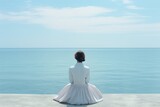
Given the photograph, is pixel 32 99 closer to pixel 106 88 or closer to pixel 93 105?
pixel 93 105

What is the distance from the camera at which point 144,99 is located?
8.11 meters

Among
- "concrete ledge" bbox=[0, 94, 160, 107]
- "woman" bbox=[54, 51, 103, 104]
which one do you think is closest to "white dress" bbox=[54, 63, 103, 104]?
"woman" bbox=[54, 51, 103, 104]

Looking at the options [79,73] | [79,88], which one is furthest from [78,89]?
[79,73]

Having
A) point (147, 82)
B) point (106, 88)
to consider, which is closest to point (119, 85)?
point (106, 88)

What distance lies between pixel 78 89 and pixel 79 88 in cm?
4

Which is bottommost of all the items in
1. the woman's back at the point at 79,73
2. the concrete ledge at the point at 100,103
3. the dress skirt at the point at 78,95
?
the concrete ledge at the point at 100,103

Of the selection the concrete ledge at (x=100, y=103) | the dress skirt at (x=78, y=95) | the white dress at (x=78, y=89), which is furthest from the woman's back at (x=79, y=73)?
the concrete ledge at (x=100, y=103)

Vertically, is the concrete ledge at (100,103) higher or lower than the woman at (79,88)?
lower

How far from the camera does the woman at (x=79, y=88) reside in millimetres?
7477

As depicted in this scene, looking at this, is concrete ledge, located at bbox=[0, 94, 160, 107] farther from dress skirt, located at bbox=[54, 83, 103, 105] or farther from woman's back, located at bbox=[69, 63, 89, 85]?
woman's back, located at bbox=[69, 63, 89, 85]

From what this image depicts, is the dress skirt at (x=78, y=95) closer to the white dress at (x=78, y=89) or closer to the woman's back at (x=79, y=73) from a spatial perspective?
the white dress at (x=78, y=89)

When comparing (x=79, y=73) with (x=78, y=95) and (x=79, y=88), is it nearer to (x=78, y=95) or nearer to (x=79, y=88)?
(x=79, y=88)

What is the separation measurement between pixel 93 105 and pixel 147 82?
41.1 meters

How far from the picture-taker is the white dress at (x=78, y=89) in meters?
7.48
